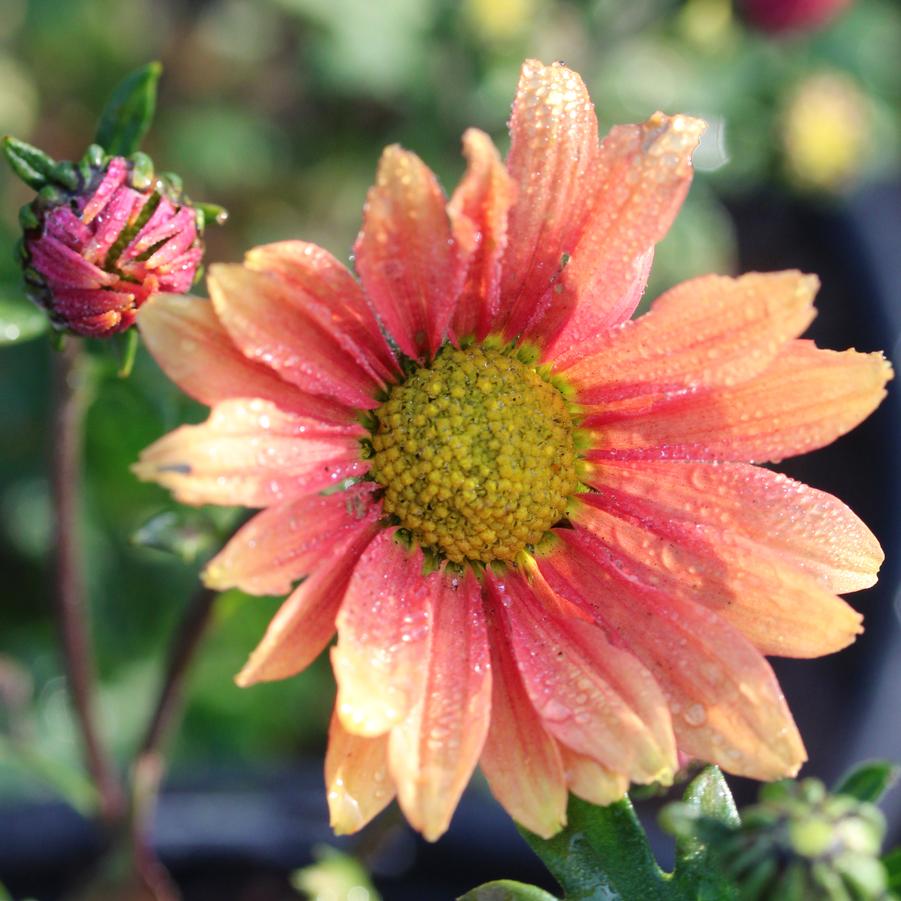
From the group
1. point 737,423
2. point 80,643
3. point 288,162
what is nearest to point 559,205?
point 737,423

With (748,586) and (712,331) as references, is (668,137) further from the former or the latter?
(748,586)

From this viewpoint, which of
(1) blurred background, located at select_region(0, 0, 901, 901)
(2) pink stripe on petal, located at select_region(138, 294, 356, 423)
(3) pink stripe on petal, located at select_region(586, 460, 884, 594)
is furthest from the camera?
(1) blurred background, located at select_region(0, 0, 901, 901)

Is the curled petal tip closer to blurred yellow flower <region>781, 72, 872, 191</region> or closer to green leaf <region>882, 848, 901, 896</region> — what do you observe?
green leaf <region>882, 848, 901, 896</region>

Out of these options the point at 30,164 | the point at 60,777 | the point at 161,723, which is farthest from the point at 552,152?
the point at 60,777

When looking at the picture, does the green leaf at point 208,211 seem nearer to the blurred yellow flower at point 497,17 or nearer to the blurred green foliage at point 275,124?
the blurred green foliage at point 275,124

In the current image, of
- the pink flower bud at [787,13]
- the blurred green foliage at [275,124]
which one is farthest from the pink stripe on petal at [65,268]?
the pink flower bud at [787,13]

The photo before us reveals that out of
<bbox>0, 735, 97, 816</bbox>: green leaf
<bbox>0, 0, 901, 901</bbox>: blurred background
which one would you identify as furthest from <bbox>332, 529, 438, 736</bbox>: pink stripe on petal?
<bbox>0, 0, 901, 901</bbox>: blurred background
